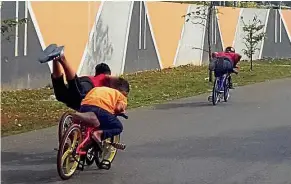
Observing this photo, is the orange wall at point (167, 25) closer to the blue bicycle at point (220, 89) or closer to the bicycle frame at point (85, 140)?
the blue bicycle at point (220, 89)

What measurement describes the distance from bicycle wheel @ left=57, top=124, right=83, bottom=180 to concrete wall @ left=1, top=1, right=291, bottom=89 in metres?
8.84

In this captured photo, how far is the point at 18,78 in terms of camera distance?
653 inches

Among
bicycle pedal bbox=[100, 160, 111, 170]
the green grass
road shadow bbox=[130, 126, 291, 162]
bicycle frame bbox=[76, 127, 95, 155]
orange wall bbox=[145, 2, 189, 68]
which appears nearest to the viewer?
bicycle frame bbox=[76, 127, 95, 155]

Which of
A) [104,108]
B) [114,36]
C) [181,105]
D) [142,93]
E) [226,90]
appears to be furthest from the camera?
[114,36]

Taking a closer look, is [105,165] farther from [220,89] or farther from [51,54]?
[220,89]

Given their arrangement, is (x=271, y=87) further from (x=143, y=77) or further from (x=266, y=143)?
(x=266, y=143)

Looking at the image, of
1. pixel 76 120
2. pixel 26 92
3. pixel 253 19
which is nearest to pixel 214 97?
pixel 26 92

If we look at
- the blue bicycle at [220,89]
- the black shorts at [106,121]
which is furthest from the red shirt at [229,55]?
the black shorts at [106,121]

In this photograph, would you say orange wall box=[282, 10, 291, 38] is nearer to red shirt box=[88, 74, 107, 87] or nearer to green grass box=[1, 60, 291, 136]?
green grass box=[1, 60, 291, 136]

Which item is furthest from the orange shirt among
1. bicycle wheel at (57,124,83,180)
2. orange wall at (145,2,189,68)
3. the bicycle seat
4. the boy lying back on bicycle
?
orange wall at (145,2,189,68)

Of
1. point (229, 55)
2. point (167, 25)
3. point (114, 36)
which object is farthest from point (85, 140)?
point (167, 25)

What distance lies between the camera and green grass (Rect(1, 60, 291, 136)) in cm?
1189

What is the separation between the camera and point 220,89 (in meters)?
15.4

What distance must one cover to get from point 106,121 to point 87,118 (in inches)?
10.3
